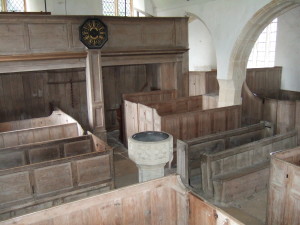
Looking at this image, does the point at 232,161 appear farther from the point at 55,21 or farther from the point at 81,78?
the point at 81,78

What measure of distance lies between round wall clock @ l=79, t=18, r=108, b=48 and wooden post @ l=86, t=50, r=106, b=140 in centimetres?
24

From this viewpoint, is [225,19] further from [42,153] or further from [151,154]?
[42,153]

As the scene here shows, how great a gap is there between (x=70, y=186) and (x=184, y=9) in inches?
284

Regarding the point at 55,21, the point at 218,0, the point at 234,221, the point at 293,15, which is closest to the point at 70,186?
the point at 234,221

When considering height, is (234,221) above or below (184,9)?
below

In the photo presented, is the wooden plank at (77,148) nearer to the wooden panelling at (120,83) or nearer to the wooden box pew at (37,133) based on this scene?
the wooden box pew at (37,133)

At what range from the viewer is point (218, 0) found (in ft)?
27.3

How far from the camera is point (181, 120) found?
768cm

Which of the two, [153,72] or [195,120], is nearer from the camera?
[195,120]

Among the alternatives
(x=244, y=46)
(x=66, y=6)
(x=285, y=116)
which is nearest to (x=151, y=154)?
(x=244, y=46)

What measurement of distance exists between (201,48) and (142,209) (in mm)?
11097

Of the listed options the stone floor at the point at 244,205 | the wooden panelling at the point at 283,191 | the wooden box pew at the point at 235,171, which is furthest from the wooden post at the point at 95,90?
the wooden panelling at the point at 283,191

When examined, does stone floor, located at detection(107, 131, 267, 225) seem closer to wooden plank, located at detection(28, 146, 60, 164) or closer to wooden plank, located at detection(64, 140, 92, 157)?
wooden plank, located at detection(64, 140, 92, 157)

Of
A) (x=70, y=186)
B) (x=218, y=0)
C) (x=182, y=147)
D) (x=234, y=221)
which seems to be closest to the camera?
(x=234, y=221)
